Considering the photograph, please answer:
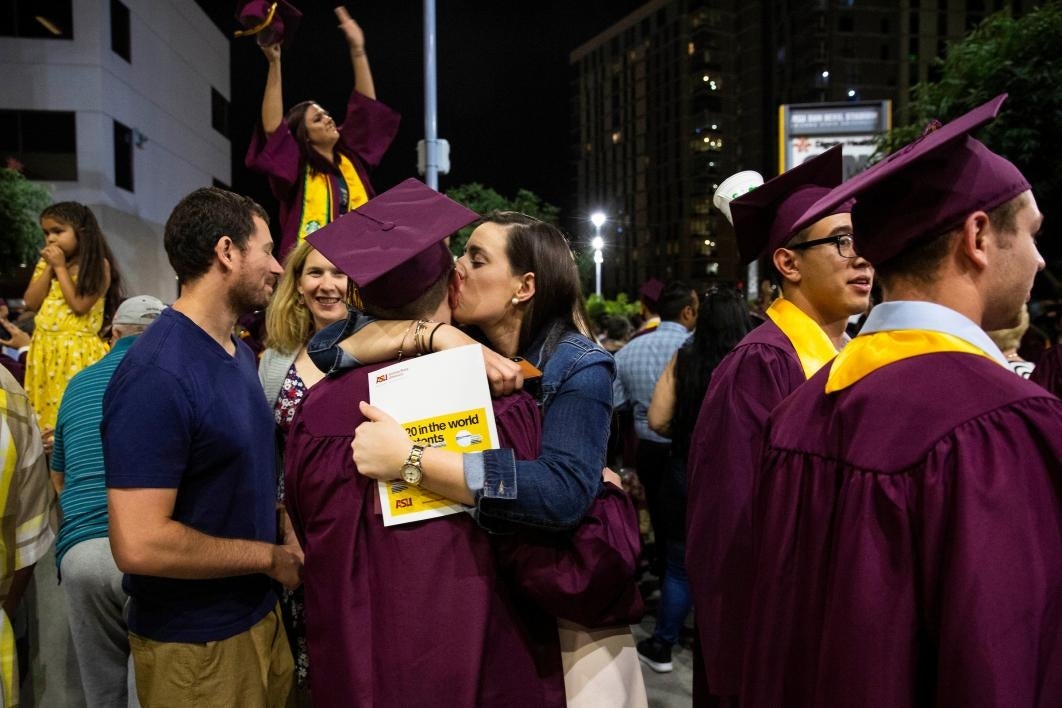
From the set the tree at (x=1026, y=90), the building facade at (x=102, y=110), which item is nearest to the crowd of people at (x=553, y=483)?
the tree at (x=1026, y=90)

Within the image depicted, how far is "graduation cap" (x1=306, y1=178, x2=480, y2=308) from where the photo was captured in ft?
5.97

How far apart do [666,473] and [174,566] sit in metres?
3.56

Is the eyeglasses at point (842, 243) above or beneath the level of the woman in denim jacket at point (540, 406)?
above

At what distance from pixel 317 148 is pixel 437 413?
3.37 metres

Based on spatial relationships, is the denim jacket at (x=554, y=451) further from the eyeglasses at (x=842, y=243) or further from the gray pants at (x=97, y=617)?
the gray pants at (x=97, y=617)

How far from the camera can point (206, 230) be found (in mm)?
2475

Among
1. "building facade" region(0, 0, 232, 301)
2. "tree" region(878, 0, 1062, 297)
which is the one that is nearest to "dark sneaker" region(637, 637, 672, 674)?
"tree" region(878, 0, 1062, 297)

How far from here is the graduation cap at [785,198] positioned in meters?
2.85

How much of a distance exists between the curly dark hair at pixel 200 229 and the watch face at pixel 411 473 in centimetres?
127

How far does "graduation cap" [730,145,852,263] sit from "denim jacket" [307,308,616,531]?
49.3 inches

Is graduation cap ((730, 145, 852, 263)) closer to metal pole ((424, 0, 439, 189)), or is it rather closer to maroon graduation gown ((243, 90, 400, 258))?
maroon graduation gown ((243, 90, 400, 258))

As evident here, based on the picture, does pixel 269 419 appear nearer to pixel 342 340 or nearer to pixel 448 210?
pixel 342 340

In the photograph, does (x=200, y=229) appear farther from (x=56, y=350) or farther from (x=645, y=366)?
(x=645, y=366)

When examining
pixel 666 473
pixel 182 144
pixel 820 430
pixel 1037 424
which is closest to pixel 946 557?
pixel 1037 424
